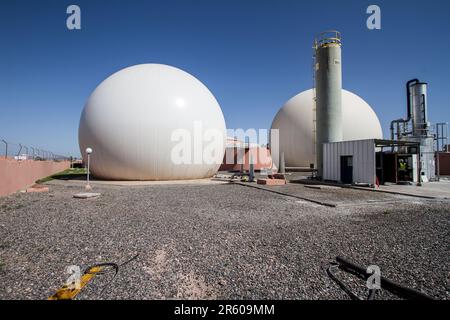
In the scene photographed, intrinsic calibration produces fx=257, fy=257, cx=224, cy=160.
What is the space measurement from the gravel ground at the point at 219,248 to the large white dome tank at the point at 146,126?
7974mm

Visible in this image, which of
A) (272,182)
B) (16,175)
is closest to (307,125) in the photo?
(272,182)

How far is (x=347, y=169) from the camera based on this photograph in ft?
51.1

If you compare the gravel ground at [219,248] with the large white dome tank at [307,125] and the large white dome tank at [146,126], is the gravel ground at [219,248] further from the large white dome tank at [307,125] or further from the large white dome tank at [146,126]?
the large white dome tank at [307,125]

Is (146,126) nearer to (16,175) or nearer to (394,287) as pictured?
(16,175)

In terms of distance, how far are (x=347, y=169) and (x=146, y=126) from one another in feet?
40.9

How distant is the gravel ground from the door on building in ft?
24.0

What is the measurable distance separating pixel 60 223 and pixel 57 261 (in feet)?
8.45

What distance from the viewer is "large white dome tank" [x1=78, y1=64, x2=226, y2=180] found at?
51.1ft

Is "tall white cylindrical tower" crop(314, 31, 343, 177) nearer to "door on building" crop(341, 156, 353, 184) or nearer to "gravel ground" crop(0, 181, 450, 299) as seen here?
"door on building" crop(341, 156, 353, 184)

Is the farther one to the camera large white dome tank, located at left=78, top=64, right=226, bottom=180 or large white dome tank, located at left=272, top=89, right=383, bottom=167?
large white dome tank, located at left=272, top=89, right=383, bottom=167

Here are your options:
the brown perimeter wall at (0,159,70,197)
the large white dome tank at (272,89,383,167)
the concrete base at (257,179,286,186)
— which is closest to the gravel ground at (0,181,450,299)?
the brown perimeter wall at (0,159,70,197)

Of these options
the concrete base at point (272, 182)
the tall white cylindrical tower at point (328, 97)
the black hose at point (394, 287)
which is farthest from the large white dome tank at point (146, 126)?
the black hose at point (394, 287)

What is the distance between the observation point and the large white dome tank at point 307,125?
26.0 metres
